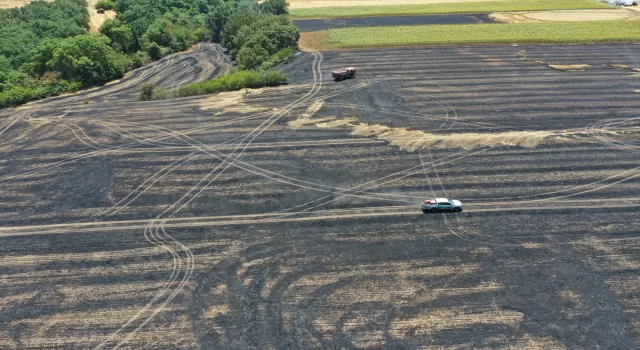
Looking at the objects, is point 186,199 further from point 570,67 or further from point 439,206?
point 570,67

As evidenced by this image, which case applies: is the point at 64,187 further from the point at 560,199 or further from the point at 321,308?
the point at 560,199

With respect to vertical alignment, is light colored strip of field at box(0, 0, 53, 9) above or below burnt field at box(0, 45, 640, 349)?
above

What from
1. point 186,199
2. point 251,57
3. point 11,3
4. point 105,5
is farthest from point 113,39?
point 186,199

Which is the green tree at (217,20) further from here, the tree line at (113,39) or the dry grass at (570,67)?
the dry grass at (570,67)

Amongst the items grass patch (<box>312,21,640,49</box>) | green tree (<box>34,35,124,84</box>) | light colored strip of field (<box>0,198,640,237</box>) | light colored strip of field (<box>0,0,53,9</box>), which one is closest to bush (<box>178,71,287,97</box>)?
green tree (<box>34,35,124,84</box>)

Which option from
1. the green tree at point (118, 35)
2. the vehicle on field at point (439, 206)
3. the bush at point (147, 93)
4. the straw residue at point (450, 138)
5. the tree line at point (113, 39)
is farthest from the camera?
the green tree at point (118, 35)

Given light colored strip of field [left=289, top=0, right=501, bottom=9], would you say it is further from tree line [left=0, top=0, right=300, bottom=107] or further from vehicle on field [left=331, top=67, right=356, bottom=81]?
vehicle on field [left=331, top=67, right=356, bottom=81]

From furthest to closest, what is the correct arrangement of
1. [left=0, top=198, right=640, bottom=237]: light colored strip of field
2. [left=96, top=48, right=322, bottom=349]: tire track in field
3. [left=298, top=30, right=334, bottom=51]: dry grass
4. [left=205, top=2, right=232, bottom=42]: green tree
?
1. [left=205, top=2, right=232, bottom=42]: green tree
2. [left=298, top=30, right=334, bottom=51]: dry grass
3. [left=0, top=198, right=640, bottom=237]: light colored strip of field
4. [left=96, top=48, right=322, bottom=349]: tire track in field

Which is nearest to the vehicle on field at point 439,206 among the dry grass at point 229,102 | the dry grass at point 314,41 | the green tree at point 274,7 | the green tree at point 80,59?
the dry grass at point 229,102
